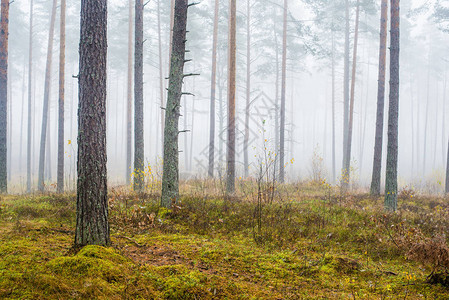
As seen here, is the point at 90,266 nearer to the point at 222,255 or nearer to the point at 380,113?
the point at 222,255

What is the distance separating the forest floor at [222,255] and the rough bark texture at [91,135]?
371 mm

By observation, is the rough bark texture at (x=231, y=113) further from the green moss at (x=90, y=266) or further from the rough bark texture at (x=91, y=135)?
the green moss at (x=90, y=266)

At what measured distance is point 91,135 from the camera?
3.67m

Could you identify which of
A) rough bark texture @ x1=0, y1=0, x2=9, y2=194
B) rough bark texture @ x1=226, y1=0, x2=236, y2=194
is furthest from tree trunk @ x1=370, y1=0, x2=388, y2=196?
rough bark texture @ x1=0, y1=0, x2=9, y2=194

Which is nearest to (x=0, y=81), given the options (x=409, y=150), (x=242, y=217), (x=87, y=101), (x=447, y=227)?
(x=87, y=101)

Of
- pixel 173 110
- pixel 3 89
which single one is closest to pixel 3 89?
pixel 3 89

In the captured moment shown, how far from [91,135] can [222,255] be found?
2.65 m

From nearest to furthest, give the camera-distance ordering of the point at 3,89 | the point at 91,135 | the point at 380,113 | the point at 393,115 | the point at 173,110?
the point at 91,135, the point at 173,110, the point at 393,115, the point at 3,89, the point at 380,113

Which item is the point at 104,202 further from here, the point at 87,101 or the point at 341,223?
the point at 341,223

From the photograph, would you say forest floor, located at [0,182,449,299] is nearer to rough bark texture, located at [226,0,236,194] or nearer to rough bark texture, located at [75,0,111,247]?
rough bark texture, located at [75,0,111,247]

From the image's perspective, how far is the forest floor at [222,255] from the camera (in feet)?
9.47

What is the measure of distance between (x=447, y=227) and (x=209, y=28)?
20850mm

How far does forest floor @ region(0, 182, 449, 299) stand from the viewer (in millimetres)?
2887

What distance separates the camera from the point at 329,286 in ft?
11.5
